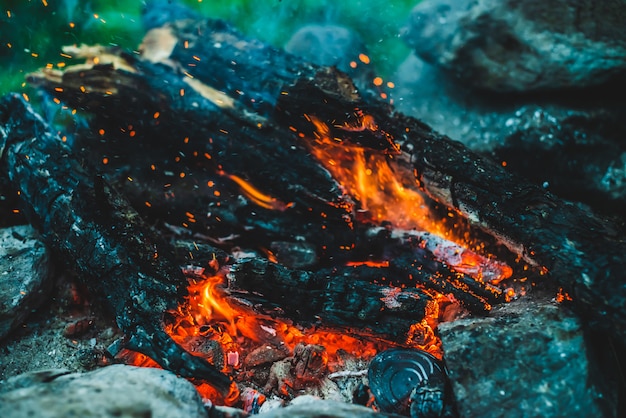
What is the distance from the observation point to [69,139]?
4.16 metres

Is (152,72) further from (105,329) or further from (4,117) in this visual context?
(105,329)

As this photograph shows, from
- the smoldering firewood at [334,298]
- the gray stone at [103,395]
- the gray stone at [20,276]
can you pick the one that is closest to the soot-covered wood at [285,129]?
the smoldering firewood at [334,298]

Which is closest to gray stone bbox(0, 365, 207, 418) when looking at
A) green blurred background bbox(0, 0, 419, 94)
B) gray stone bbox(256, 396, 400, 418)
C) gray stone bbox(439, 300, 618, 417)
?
gray stone bbox(256, 396, 400, 418)

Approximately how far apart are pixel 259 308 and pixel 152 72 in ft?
9.24

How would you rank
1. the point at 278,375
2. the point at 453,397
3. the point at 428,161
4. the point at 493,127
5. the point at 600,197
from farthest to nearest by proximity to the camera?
the point at 493,127
the point at 600,197
the point at 428,161
the point at 278,375
the point at 453,397

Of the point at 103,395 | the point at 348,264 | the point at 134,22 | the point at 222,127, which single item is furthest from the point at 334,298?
the point at 134,22

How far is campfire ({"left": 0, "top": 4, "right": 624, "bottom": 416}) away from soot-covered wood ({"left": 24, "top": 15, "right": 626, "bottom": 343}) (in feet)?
0.05

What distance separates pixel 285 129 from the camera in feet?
12.3

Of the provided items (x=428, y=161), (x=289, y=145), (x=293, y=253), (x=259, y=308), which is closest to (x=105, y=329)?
(x=259, y=308)

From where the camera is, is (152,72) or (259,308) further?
(152,72)

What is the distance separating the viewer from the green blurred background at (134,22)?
523cm

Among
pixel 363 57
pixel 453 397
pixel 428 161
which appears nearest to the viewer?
pixel 453 397

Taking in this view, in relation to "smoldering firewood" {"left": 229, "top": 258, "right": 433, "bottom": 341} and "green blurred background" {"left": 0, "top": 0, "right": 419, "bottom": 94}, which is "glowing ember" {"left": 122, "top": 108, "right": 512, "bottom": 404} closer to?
"smoldering firewood" {"left": 229, "top": 258, "right": 433, "bottom": 341}

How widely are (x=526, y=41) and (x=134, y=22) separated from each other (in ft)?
16.0
